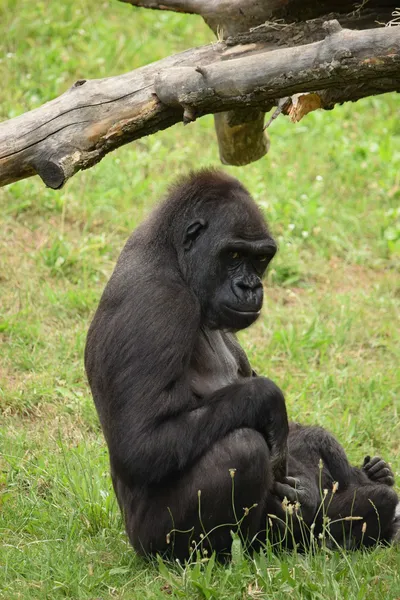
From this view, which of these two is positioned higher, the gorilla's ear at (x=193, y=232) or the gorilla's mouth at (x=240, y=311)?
the gorilla's ear at (x=193, y=232)

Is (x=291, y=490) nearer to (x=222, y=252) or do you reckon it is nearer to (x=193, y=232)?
(x=222, y=252)

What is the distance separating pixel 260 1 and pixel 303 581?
10.7 ft

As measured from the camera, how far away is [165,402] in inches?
200

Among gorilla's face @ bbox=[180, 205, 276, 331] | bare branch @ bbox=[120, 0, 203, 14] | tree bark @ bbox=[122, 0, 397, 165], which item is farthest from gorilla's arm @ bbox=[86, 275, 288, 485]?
bare branch @ bbox=[120, 0, 203, 14]

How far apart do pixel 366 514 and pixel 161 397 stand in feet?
5.18

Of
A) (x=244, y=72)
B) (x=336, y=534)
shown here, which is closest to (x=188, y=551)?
(x=336, y=534)

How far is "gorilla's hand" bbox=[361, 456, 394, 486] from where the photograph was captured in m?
6.16

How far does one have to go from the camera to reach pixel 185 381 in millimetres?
5234

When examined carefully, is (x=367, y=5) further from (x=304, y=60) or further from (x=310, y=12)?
(x=304, y=60)

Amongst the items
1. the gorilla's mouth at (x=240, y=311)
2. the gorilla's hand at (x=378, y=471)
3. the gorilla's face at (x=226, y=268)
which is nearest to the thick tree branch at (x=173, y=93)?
the gorilla's face at (x=226, y=268)

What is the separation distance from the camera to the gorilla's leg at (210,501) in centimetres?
516

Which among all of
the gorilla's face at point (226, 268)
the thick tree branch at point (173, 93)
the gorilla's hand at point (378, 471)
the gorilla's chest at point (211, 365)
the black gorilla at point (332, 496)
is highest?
the thick tree branch at point (173, 93)

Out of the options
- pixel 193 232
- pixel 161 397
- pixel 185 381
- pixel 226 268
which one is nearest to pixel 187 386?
pixel 185 381

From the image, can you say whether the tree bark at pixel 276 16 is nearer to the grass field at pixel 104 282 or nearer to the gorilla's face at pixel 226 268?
the gorilla's face at pixel 226 268
